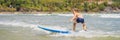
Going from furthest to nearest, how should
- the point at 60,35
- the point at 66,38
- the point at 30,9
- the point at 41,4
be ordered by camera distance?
the point at 41,4 → the point at 30,9 → the point at 60,35 → the point at 66,38

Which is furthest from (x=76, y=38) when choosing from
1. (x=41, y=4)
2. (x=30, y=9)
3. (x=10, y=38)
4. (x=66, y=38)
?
(x=41, y=4)

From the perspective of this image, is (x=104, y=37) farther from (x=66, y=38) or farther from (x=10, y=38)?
(x=10, y=38)

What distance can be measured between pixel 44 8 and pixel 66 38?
36.3m

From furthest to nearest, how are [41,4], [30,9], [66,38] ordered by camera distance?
[41,4] → [30,9] → [66,38]

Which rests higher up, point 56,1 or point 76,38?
point 76,38

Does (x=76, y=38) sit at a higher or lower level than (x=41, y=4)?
higher

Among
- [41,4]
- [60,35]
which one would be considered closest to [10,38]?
[60,35]

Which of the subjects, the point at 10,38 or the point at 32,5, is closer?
the point at 10,38

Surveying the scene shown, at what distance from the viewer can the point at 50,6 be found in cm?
5734

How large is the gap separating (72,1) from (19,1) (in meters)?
8.05

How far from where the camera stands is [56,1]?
59.5 metres

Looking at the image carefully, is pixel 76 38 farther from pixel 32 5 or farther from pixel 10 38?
pixel 32 5

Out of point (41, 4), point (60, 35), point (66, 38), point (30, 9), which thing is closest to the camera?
point (66, 38)

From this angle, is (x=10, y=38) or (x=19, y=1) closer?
(x=10, y=38)
